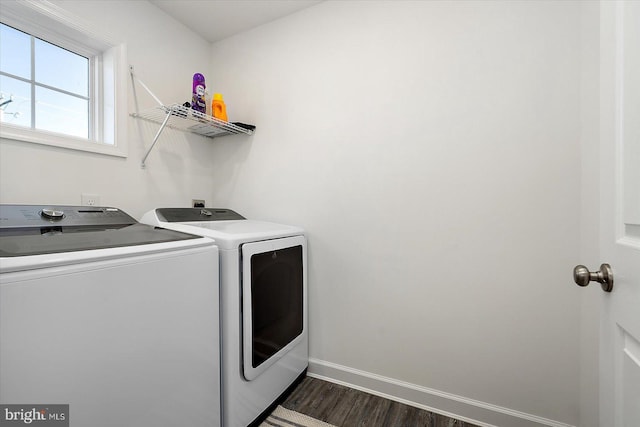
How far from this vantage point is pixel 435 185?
57.1 inches

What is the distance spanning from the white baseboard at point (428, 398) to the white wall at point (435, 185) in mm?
16

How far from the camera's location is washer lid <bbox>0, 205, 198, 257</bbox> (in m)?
0.79

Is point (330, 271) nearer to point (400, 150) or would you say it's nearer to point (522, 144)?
point (400, 150)

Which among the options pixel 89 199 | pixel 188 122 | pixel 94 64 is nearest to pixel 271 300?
pixel 89 199

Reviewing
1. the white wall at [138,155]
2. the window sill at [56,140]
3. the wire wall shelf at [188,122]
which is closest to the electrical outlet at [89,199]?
the white wall at [138,155]

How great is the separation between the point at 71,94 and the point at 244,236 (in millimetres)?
1395

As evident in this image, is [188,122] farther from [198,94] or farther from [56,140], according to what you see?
[56,140]

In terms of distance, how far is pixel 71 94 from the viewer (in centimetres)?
156

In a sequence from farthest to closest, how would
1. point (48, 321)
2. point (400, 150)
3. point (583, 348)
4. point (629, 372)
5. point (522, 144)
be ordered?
1. point (400, 150)
2. point (522, 144)
3. point (583, 348)
4. point (48, 321)
5. point (629, 372)

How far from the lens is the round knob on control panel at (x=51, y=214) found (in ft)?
3.86

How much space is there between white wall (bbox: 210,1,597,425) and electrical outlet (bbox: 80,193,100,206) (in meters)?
0.92

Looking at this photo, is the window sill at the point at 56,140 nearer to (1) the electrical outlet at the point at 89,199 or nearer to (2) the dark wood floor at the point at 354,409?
(1) the electrical outlet at the point at 89,199

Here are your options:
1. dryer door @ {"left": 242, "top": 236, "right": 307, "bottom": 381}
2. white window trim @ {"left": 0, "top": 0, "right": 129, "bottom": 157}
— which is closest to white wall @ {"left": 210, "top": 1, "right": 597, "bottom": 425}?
dryer door @ {"left": 242, "top": 236, "right": 307, "bottom": 381}

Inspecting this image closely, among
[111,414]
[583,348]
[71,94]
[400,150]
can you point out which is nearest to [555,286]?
[583,348]
